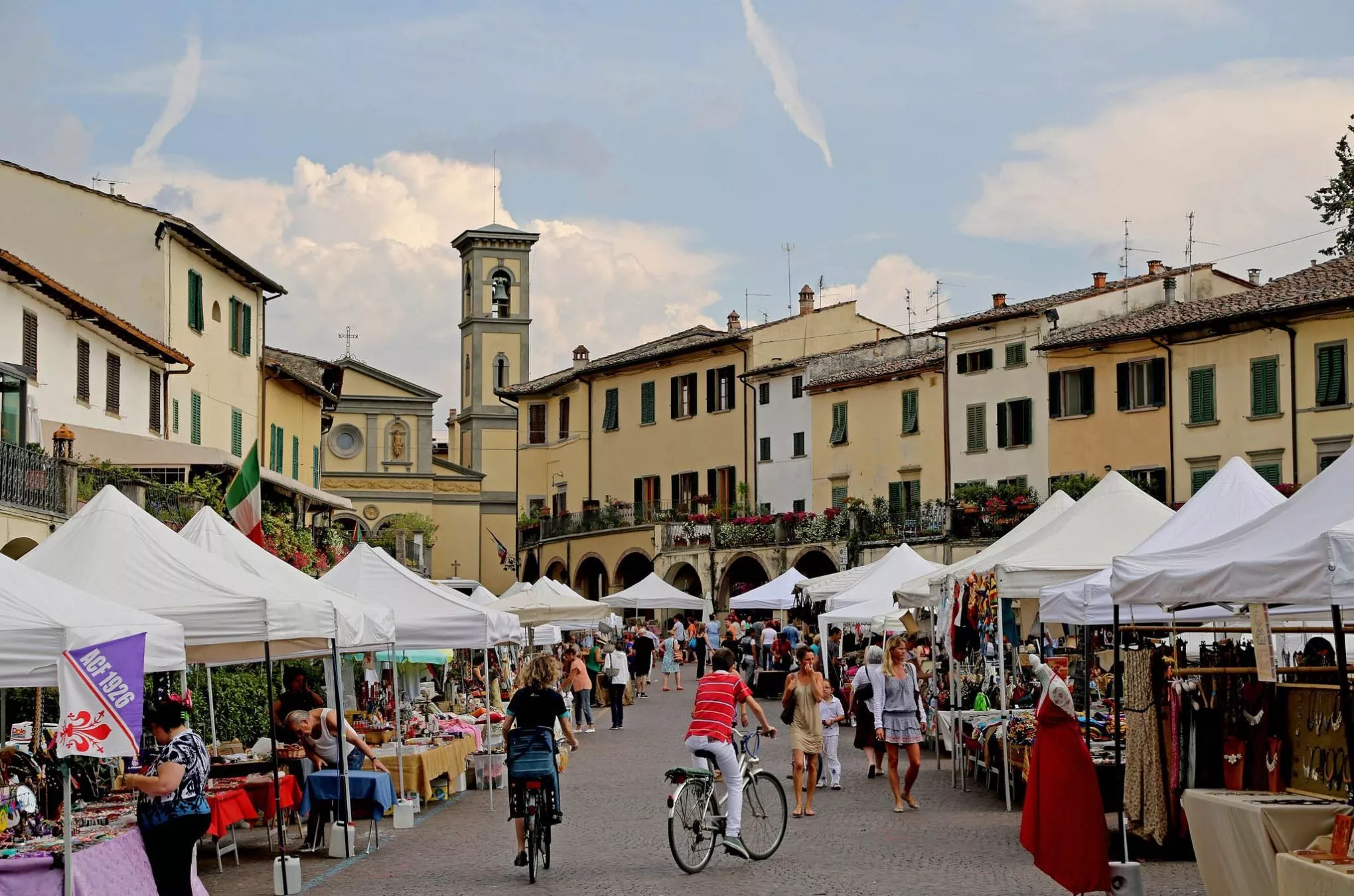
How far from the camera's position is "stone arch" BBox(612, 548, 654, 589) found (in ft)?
207

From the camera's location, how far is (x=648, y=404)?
65625 mm

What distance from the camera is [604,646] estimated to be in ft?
120

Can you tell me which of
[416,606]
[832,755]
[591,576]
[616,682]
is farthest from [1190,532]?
[591,576]

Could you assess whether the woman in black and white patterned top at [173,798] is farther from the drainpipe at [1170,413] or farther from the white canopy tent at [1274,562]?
the drainpipe at [1170,413]

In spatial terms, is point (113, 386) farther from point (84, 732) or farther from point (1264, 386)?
point (1264, 386)

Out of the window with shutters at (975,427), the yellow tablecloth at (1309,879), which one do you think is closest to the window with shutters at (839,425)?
the window with shutters at (975,427)

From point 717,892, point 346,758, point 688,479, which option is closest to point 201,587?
point 346,758

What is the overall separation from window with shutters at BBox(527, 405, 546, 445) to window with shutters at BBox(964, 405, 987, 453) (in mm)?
26310

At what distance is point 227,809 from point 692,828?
3658mm

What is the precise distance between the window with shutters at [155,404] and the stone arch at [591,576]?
3235 centimetres

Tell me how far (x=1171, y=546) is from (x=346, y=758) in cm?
703

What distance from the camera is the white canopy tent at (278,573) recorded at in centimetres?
1524

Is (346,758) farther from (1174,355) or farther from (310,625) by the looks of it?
(1174,355)

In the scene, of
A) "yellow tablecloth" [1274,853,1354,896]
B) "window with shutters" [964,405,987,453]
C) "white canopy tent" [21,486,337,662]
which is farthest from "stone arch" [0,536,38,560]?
"window with shutters" [964,405,987,453]
